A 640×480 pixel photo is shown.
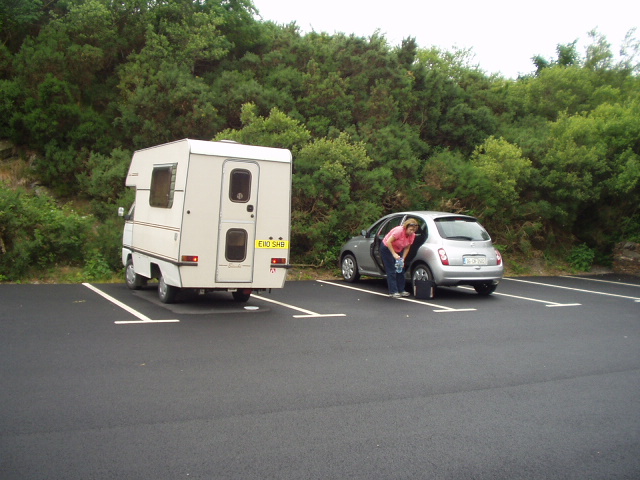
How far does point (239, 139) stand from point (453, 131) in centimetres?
1069

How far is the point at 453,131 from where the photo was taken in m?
23.4

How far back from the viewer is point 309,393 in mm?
5738

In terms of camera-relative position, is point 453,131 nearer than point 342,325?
No

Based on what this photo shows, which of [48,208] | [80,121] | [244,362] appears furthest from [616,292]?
[80,121]

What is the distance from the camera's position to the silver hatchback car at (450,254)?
12.0 meters

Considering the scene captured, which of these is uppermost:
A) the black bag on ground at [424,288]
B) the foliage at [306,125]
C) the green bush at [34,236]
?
the foliage at [306,125]

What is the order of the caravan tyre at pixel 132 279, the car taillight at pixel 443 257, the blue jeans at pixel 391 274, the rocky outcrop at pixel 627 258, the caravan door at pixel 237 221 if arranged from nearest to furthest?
the caravan door at pixel 237 221 < the car taillight at pixel 443 257 < the caravan tyre at pixel 132 279 < the blue jeans at pixel 391 274 < the rocky outcrop at pixel 627 258

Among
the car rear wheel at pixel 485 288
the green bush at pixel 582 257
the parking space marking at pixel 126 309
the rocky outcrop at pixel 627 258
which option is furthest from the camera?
the rocky outcrop at pixel 627 258

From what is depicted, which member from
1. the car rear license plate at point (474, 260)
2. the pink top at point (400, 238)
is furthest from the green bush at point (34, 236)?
the car rear license plate at point (474, 260)

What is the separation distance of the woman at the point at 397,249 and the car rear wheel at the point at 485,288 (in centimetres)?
186

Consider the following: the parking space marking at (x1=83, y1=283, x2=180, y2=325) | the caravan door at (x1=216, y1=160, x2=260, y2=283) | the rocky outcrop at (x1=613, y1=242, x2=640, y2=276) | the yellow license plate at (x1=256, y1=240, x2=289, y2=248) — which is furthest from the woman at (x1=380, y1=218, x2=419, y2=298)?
the rocky outcrop at (x1=613, y1=242, x2=640, y2=276)

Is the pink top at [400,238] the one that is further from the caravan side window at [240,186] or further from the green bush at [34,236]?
the green bush at [34,236]

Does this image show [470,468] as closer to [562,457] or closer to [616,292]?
[562,457]

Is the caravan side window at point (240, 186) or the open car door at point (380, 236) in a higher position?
the caravan side window at point (240, 186)
